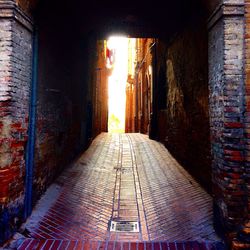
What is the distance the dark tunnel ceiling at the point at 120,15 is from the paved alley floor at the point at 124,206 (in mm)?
3312

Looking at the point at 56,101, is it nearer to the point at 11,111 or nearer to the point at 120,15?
the point at 11,111

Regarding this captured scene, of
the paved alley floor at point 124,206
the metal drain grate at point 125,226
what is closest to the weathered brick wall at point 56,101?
the paved alley floor at point 124,206

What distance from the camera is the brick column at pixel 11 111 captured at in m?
3.41

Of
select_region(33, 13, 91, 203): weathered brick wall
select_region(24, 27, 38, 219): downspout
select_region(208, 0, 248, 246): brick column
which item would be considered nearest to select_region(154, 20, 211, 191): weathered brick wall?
select_region(208, 0, 248, 246): brick column

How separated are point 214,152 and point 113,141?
6971 millimetres

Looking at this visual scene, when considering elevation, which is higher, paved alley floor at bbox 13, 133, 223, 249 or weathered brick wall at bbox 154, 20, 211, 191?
weathered brick wall at bbox 154, 20, 211, 191

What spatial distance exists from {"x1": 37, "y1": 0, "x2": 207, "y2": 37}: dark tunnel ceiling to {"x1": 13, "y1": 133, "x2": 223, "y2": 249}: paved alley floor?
331 centimetres

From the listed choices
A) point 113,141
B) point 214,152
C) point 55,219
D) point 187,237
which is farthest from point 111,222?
point 113,141

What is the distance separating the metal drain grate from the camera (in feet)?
13.0

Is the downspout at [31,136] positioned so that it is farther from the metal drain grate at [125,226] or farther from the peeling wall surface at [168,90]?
the metal drain grate at [125,226]

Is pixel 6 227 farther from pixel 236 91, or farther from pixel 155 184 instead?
pixel 236 91

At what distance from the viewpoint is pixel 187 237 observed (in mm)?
3693

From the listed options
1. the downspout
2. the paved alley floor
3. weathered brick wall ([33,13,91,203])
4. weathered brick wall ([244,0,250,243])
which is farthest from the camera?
weathered brick wall ([33,13,91,203])

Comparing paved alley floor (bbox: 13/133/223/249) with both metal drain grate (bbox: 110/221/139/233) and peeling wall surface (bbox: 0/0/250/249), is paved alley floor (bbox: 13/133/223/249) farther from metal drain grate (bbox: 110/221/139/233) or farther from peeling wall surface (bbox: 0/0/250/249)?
peeling wall surface (bbox: 0/0/250/249)
